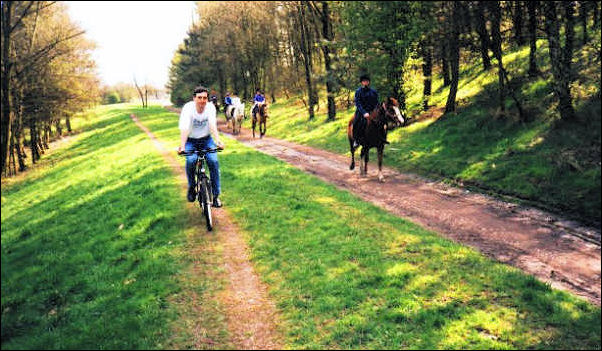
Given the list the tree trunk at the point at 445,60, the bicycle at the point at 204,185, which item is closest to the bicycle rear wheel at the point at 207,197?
the bicycle at the point at 204,185

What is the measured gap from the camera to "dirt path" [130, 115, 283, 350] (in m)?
5.18

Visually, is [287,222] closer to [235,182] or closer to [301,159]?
[235,182]

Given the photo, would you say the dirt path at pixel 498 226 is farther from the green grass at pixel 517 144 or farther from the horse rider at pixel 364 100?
the horse rider at pixel 364 100

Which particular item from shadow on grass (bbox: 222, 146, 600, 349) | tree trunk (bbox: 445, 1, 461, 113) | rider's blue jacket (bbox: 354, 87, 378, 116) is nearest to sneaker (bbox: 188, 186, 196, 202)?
shadow on grass (bbox: 222, 146, 600, 349)

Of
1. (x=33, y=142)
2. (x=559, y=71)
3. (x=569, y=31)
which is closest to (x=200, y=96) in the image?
(x=559, y=71)

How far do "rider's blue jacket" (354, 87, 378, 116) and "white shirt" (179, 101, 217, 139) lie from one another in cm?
584

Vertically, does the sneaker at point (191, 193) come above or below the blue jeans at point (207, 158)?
below

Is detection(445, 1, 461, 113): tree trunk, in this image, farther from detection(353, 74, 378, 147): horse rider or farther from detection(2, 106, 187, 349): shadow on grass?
detection(2, 106, 187, 349): shadow on grass

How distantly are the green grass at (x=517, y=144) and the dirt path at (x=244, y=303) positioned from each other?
7.43m

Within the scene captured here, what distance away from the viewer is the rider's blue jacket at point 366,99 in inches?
513

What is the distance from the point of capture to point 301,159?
59.1 ft

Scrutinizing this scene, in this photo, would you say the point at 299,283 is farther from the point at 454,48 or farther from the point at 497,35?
the point at 454,48

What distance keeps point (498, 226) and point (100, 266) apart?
28.5 ft

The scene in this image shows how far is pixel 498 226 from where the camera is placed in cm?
884
